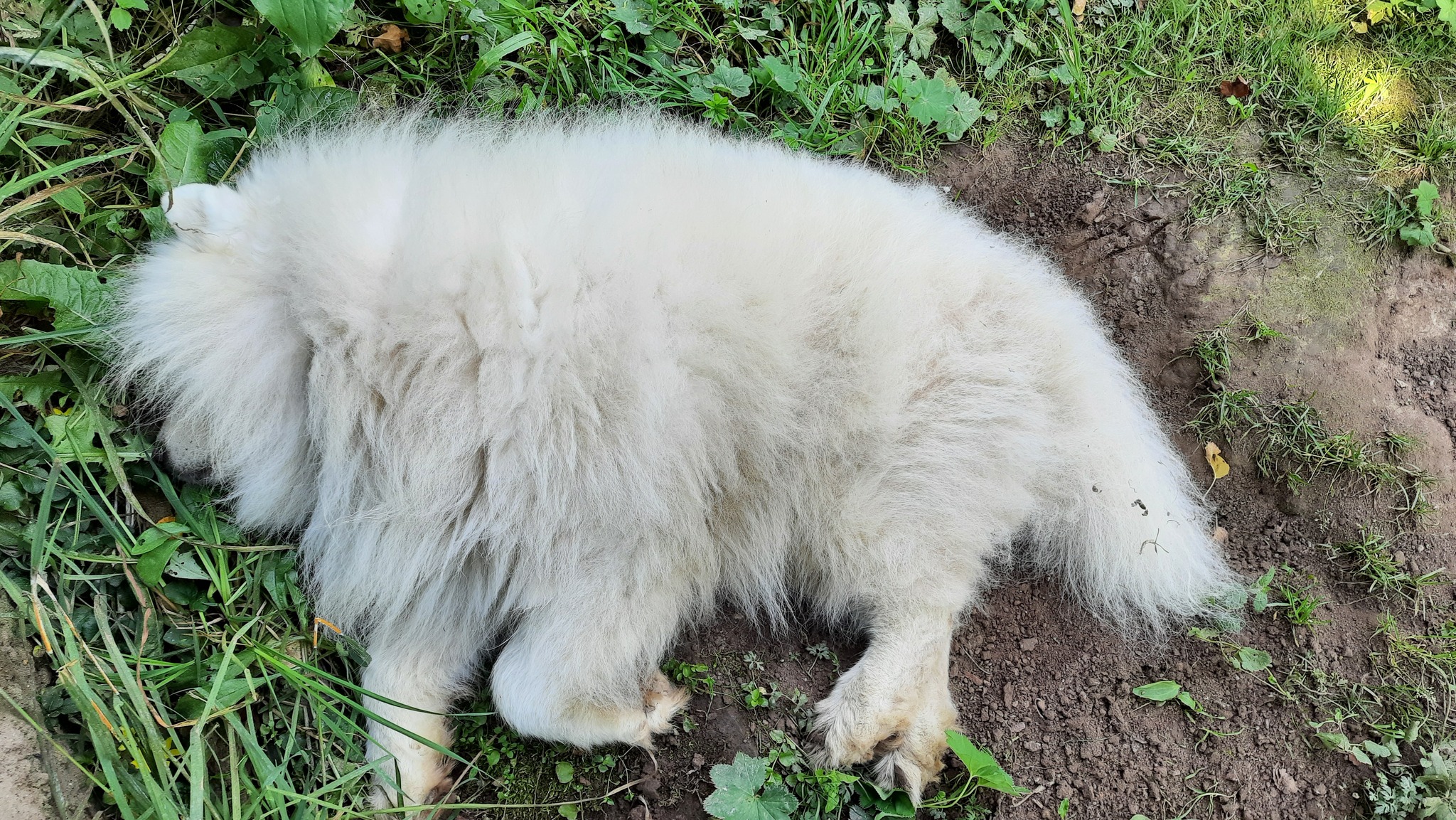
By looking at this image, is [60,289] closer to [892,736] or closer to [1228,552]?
[892,736]

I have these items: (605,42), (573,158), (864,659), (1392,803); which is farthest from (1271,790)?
(605,42)

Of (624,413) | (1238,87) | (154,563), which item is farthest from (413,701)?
(1238,87)

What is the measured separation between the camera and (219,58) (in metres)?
2.86

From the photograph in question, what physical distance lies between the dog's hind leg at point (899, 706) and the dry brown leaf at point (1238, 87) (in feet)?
7.65

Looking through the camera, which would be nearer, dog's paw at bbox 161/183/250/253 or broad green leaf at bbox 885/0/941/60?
dog's paw at bbox 161/183/250/253

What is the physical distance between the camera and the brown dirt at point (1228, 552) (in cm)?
262

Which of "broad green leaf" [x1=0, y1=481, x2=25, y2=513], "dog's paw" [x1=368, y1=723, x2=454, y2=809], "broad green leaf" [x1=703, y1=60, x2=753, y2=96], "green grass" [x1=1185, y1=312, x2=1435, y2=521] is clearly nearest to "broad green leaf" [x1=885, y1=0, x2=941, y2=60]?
"broad green leaf" [x1=703, y1=60, x2=753, y2=96]

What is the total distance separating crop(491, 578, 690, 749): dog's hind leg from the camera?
2457mm

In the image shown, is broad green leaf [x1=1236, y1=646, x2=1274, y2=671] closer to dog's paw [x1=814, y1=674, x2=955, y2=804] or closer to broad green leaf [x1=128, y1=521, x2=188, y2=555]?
dog's paw [x1=814, y1=674, x2=955, y2=804]

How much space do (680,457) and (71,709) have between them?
6.06 ft

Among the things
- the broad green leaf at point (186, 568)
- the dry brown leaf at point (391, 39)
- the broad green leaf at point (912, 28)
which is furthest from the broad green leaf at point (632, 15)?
the broad green leaf at point (186, 568)

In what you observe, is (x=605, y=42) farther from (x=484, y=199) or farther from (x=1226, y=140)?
(x=1226, y=140)

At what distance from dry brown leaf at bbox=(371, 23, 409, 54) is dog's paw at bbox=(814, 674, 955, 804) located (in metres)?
2.73

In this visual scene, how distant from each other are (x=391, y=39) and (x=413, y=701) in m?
2.28
